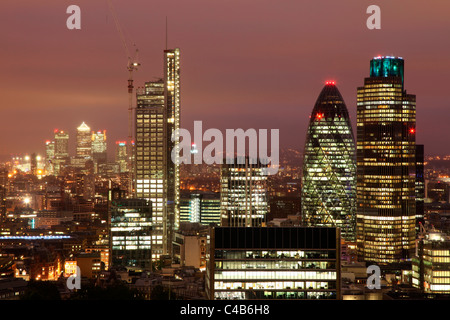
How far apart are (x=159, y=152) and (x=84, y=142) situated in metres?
97.3

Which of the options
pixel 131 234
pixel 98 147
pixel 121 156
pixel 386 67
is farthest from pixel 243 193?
pixel 98 147

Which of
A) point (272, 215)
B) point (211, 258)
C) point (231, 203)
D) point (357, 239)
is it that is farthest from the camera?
→ point (272, 215)

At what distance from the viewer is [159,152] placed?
101562 millimetres

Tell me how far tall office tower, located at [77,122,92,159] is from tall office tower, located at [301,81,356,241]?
92.4 m

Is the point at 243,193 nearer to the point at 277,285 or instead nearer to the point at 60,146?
the point at 277,285

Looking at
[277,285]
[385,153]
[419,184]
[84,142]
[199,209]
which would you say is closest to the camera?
[277,285]

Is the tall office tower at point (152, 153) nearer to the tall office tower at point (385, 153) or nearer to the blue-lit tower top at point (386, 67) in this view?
the tall office tower at point (385, 153)

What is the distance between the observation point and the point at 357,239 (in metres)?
100

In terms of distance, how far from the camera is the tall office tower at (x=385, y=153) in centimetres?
9806

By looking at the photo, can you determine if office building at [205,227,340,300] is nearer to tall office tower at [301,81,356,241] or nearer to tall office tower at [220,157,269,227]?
tall office tower at [220,157,269,227]

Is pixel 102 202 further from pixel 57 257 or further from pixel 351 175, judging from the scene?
pixel 57 257
